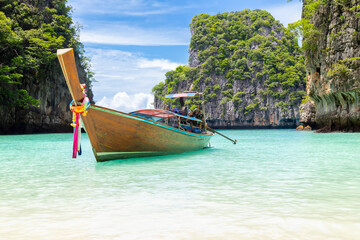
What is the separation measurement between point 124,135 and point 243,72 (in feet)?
211

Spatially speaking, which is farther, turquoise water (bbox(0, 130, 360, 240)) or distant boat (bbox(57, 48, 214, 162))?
distant boat (bbox(57, 48, 214, 162))

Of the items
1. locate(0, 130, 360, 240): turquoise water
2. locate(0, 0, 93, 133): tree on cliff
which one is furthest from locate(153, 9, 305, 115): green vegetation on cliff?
locate(0, 130, 360, 240): turquoise water

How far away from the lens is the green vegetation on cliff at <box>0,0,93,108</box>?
2548 cm

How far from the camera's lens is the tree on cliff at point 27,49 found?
25.7 metres

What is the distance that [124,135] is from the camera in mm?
8688

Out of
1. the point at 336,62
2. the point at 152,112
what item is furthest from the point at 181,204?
the point at 336,62

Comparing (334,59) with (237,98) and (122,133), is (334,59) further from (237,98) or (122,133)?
(237,98)

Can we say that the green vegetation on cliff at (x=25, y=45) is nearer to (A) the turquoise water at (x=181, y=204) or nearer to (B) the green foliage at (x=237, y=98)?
(A) the turquoise water at (x=181, y=204)

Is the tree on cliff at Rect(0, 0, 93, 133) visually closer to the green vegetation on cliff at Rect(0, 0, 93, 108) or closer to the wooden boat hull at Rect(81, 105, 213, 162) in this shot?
the green vegetation on cliff at Rect(0, 0, 93, 108)

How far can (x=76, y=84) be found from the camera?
246 inches

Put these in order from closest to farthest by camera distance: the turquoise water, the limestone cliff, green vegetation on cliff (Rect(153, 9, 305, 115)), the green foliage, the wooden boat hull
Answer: the turquoise water, the wooden boat hull, the limestone cliff, green vegetation on cliff (Rect(153, 9, 305, 115)), the green foliage

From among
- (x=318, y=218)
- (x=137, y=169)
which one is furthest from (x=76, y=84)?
(x=318, y=218)

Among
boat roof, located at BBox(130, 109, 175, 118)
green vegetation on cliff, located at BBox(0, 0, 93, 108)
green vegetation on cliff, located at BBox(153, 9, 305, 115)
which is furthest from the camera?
green vegetation on cliff, located at BBox(153, 9, 305, 115)

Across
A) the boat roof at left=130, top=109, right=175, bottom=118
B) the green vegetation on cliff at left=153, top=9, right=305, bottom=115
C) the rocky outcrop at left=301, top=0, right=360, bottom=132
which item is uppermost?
the green vegetation on cliff at left=153, top=9, right=305, bottom=115
